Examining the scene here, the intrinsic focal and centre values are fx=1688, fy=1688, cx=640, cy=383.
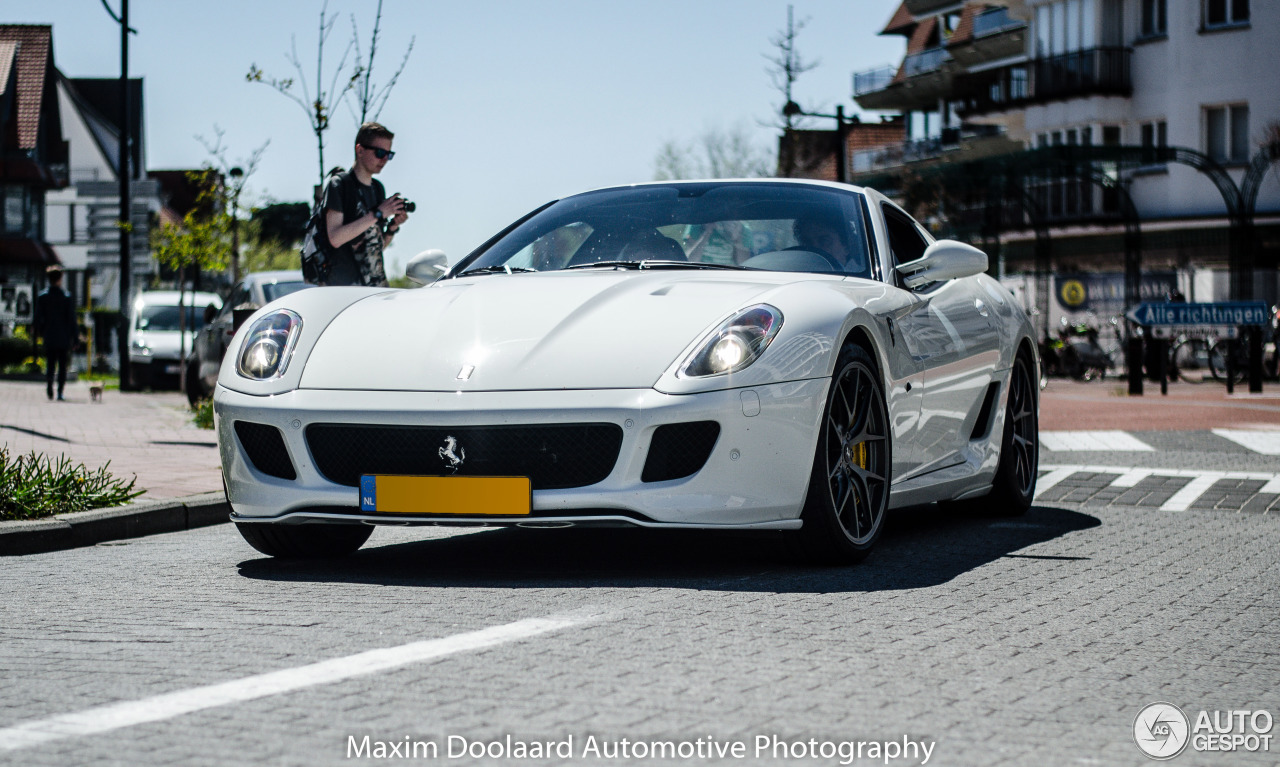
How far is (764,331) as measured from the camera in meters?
5.57

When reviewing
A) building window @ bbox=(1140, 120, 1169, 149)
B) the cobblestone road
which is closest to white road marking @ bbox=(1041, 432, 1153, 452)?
the cobblestone road

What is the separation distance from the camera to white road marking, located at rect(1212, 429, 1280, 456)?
38.6ft

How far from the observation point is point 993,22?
53.9 metres

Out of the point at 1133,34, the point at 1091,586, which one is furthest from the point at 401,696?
the point at 1133,34

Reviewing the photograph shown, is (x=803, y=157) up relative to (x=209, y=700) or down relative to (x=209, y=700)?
up

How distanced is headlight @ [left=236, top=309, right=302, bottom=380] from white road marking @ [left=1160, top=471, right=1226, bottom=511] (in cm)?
458

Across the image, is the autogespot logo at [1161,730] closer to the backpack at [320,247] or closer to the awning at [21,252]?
the backpack at [320,247]

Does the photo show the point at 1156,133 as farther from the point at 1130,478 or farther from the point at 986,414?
the point at 986,414

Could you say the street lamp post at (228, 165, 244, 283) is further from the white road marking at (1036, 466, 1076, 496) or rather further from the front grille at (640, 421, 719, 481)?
the front grille at (640, 421, 719, 481)

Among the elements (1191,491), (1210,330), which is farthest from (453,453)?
(1210,330)

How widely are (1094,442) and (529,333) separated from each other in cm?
797

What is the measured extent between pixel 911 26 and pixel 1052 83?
18.1 m

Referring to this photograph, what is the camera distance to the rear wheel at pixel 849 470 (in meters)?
5.68

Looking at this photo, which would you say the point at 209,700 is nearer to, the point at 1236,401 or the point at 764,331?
the point at 764,331
